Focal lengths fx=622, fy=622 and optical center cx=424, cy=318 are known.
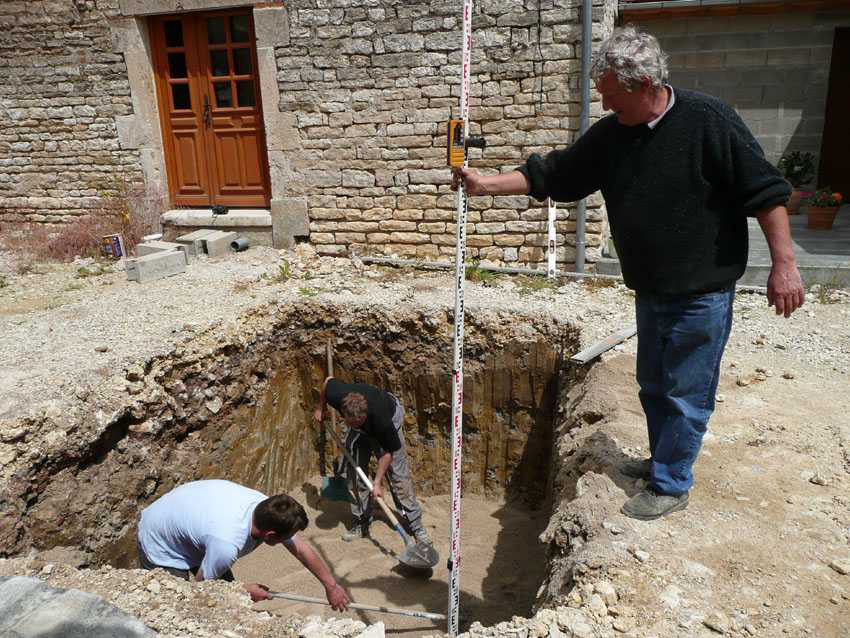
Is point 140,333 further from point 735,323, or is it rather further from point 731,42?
point 731,42

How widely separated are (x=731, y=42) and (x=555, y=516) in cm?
733

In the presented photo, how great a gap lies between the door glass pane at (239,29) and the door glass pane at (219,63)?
24cm

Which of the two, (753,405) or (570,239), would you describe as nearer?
(753,405)

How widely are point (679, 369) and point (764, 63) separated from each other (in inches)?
286

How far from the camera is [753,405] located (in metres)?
3.82

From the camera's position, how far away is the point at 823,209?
7.23m

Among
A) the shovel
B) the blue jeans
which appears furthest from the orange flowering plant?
the shovel

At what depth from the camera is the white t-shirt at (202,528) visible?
3.16 metres

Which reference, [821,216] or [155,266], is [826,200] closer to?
[821,216]

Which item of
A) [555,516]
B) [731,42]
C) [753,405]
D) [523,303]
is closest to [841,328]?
[753,405]

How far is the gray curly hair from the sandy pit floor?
3424 millimetres

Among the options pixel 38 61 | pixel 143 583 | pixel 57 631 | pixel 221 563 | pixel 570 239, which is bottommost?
pixel 221 563

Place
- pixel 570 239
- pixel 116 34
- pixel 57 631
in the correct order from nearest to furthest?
pixel 57 631, pixel 570 239, pixel 116 34

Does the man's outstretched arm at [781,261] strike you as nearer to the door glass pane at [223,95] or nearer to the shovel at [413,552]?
the shovel at [413,552]
